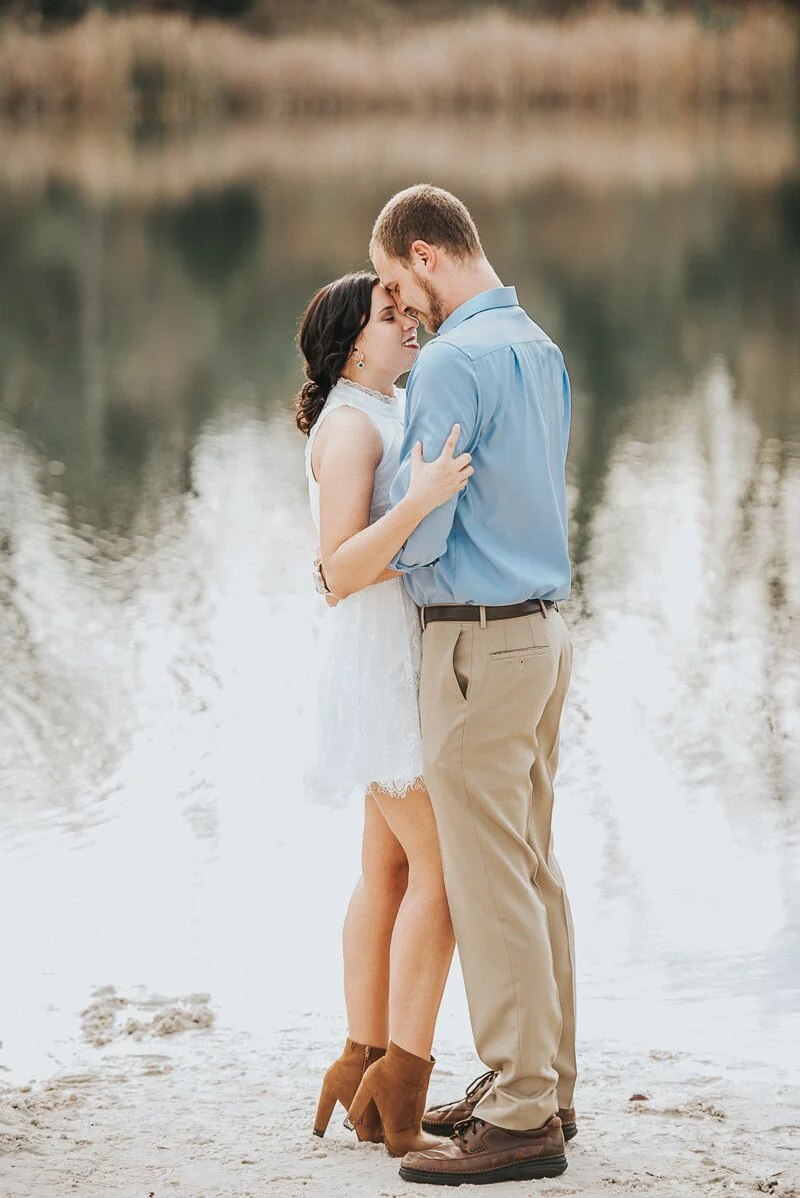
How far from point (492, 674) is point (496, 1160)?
2.73 ft

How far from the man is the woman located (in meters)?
0.11

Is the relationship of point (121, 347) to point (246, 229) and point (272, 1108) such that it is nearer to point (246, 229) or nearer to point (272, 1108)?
point (246, 229)

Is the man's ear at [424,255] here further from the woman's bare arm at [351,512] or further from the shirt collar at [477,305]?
the woman's bare arm at [351,512]

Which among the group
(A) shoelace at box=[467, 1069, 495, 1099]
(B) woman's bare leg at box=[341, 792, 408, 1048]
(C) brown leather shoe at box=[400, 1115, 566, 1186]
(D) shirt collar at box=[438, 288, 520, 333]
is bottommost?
(C) brown leather shoe at box=[400, 1115, 566, 1186]

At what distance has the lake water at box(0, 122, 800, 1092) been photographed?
421 centimetres

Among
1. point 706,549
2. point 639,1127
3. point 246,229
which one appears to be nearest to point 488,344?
A: point 639,1127

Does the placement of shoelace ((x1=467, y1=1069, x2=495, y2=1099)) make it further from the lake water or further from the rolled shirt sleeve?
the rolled shirt sleeve

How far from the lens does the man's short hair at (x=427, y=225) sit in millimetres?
3012

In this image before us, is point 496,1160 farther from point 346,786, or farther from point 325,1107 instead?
point 346,786

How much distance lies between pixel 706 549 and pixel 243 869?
12.7 ft

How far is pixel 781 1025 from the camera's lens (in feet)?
12.6

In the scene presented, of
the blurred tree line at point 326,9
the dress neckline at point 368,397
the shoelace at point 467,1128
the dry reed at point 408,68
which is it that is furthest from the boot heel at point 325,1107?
the blurred tree line at point 326,9

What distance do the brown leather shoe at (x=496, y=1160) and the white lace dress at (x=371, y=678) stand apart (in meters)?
0.62

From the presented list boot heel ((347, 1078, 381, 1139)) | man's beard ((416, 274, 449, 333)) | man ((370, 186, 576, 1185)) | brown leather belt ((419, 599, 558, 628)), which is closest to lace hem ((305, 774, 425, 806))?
man ((370, 186, 576, 1185))
